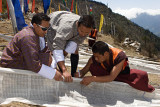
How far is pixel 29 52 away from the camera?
1.94 meters

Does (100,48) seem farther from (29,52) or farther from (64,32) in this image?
(29,52)

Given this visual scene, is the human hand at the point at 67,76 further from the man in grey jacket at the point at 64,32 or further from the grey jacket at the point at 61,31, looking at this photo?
the grey jacket at the point at 61,31

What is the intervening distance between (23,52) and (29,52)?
3.5 inches

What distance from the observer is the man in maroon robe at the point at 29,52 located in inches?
76.8

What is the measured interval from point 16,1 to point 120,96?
299 centimetres

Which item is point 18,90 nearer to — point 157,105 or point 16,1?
point 157,105

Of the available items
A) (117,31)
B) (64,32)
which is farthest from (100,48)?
(117,31)

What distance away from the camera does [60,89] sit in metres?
2.26

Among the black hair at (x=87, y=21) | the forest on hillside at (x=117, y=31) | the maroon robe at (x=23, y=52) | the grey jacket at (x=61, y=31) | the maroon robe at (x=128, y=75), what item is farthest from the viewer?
the forest on hillside at (x=117, y=31)

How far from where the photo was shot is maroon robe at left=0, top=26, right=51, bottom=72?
1944 mm

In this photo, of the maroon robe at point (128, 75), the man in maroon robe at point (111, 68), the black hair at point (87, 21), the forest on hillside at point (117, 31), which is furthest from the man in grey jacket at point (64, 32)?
the forest on hillside at point (117, 31)

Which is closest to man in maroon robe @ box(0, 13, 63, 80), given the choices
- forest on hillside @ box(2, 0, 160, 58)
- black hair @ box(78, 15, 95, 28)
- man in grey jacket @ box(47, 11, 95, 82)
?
man in grey jacket @ box(47, 11, 95, 82)

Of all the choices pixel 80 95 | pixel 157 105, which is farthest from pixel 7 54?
pixel 157 105

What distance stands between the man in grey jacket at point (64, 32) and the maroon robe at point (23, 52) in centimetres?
31
